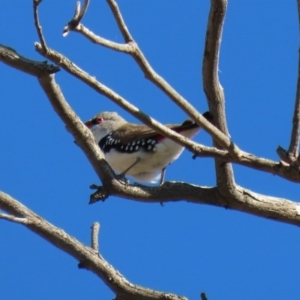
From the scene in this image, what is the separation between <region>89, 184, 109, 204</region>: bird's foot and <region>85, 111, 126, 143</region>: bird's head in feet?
12.0

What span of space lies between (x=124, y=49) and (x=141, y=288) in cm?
160

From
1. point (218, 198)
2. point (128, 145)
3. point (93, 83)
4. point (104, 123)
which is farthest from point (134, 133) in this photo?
point (93, 83)

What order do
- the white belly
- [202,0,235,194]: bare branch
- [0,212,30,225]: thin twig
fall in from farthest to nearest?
the white belly, [202,0,235,194]: bare branch, [0,212,30,225]: thin twig

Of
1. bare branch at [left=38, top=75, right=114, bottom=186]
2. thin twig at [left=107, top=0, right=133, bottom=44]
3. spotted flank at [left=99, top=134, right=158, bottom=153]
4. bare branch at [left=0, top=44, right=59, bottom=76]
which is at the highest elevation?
spotted flank at [left=99, top=134, right=158, bottom=153]

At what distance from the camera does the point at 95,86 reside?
10.6 ft

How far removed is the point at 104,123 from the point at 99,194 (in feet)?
13.7

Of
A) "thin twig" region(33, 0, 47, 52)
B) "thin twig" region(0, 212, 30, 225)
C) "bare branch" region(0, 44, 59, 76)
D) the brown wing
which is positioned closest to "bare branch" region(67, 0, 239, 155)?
"thin twig" region(33, 0, 47, 52)

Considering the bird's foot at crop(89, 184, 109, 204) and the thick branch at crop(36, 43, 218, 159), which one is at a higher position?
the bird's foot at crop(89, 184, 109, 204)

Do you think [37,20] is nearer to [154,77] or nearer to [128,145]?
[154,77]

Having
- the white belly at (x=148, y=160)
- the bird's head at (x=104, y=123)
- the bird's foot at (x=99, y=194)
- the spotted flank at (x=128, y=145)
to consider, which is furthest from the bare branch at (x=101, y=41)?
the bird's head at (x=104, y=123)

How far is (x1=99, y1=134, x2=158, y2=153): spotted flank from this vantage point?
6.97 meters

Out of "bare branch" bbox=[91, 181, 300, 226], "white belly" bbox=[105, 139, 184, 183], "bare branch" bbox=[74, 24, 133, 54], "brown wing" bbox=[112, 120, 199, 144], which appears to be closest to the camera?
"bare branch" bbox=[74, 24, 133, 54]

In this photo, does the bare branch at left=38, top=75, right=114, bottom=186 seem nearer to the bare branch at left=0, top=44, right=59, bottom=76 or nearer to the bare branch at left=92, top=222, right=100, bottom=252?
the bare branch at left=0, top=44, right=59, bottom=76

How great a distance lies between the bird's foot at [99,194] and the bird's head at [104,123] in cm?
366
